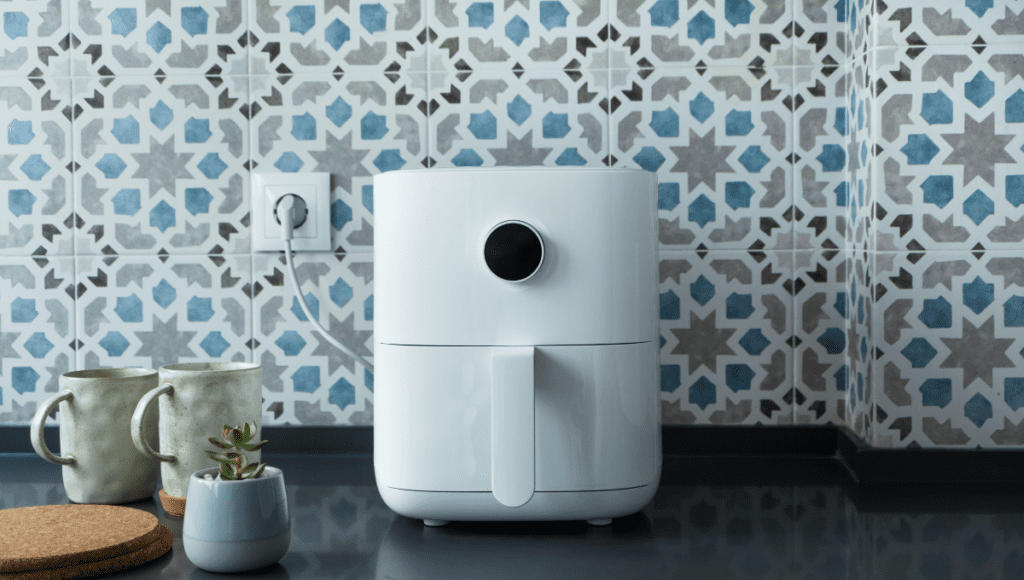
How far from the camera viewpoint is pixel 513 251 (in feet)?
2.02

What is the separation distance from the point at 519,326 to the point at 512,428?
0.08m

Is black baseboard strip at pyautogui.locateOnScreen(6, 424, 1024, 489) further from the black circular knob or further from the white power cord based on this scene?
the black circular knob

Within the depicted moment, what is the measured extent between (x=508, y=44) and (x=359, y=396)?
44cm

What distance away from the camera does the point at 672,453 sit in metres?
0.90

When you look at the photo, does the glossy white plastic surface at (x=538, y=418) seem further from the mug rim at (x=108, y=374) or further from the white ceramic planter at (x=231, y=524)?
the mug rim at (x=108, y=374)

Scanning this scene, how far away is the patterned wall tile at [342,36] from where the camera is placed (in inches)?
35.3

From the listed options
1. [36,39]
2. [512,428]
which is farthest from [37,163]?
[512,428]

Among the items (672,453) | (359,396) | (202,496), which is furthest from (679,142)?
(202,496)

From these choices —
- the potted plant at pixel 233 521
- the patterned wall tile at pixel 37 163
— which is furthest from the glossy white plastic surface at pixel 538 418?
the patterned wall tile at pixel 37 163

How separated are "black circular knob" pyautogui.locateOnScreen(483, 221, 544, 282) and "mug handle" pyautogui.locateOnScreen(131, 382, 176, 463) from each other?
32 cm

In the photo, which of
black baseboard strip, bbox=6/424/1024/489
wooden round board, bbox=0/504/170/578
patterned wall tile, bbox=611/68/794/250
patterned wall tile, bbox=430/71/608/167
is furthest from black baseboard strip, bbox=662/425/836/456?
wooden round board, bbox=0/504/170/578

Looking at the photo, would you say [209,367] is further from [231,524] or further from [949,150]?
[949,150]

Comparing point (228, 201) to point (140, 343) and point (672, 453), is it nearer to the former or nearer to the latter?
point (140, 343)

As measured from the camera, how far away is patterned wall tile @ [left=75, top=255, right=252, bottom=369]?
912 millimetres
